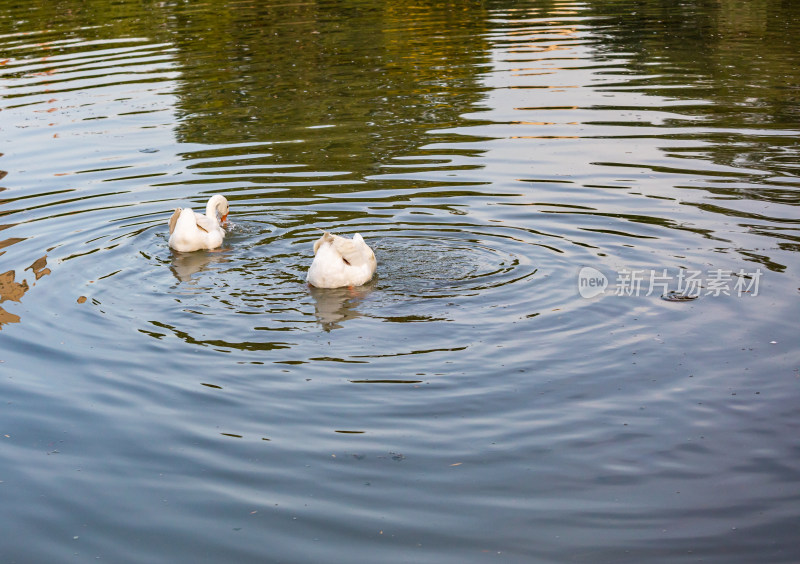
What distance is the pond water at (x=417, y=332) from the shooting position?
6055 millimetres

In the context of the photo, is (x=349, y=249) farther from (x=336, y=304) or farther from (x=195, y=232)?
(x=195, y=232)

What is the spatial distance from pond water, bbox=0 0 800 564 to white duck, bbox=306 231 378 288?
185 millimetres

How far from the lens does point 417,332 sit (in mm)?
8562

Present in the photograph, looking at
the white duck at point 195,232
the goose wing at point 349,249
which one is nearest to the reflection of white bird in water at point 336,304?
the goose wing at point 349,249

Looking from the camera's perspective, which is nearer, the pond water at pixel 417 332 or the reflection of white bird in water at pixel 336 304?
the pond water at pixel 417 332

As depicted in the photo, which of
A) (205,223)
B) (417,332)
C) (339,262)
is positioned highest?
(205,223)

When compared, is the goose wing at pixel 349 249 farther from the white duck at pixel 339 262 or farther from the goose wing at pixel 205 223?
the goose wing at pixel 205 223

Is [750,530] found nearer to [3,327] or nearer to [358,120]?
[3,327]

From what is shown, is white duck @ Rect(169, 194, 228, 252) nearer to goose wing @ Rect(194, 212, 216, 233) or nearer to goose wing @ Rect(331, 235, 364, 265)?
goose wing @ Rect(194, 212, 216, 233)

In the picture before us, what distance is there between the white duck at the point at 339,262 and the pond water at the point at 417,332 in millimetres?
185

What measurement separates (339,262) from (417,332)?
4.34ft

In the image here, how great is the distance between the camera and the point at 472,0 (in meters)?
33.5

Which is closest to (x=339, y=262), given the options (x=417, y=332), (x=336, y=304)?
(x=336, y=304)

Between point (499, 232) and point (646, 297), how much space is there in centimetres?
242
